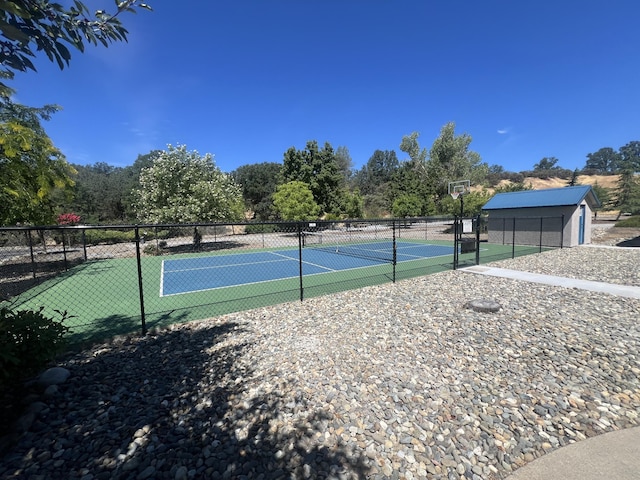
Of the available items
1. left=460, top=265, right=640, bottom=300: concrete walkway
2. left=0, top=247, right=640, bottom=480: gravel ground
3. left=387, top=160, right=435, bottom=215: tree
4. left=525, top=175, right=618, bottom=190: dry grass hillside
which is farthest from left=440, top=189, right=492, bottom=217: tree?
left=525, top=175, right=618, bottom=190: dry grass hillside

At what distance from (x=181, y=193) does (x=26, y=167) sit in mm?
14195

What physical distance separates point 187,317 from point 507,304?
702cm

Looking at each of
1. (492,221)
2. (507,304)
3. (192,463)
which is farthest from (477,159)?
(192,463)

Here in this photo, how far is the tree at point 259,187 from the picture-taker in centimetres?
4965

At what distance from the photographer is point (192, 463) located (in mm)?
2434

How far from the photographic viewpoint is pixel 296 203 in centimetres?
2855

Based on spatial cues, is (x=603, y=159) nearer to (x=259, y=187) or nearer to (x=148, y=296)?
(x=259, y=187)

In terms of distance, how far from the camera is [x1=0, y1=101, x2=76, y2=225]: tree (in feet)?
15.7

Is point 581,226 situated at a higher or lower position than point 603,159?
lower

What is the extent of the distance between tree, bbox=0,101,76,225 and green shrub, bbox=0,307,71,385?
2.47 meters

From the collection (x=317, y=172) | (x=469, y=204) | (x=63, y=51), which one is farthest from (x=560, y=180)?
(x=63, y=51)

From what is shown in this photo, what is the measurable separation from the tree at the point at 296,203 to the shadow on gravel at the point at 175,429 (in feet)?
80.9

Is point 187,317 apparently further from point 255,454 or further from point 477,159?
point 477,159

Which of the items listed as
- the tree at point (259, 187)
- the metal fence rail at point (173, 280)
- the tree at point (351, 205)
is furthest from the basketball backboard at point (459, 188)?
the tree at point (259, 187)
